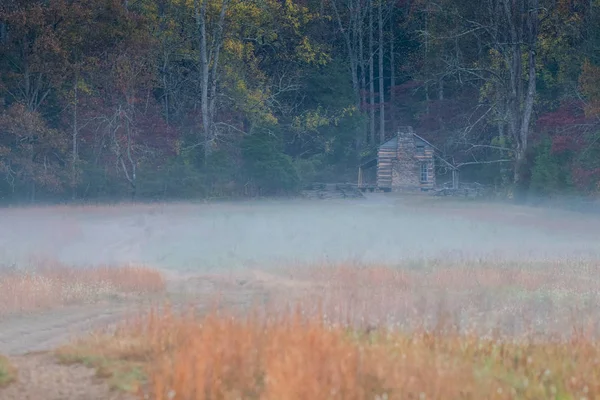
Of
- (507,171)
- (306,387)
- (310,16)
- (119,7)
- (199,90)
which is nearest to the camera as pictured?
(306,387)

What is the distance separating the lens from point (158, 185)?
43312 millimetres

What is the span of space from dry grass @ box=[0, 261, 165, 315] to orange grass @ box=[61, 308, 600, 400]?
6426 millimetres

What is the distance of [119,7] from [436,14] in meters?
21.5

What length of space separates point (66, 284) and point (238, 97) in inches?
1310

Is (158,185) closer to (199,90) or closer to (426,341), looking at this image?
(199,90)

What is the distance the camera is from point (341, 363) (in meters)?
7.58

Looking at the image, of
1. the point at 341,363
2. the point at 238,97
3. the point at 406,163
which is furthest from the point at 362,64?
the point at 341,363

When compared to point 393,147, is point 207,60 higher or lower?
higher

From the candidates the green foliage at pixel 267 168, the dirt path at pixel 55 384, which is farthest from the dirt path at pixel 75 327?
the green foliage at pixel 267 168

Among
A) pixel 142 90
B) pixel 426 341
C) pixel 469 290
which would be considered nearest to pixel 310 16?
pixel 142 90

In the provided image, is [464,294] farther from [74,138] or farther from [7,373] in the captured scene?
[74,138]

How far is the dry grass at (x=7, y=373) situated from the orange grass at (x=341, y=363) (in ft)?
2.31

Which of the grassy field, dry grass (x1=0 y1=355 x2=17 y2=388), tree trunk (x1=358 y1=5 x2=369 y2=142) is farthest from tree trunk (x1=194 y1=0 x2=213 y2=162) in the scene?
dry grass (x1=0 y1=355 x2=17 y2=388)

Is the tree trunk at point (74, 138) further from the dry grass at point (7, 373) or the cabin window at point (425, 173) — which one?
the dry grass at point (7, 373)
